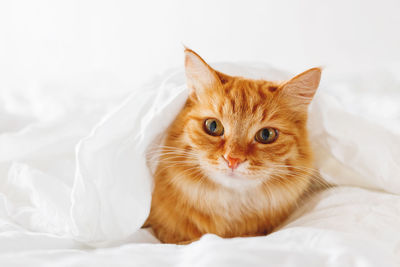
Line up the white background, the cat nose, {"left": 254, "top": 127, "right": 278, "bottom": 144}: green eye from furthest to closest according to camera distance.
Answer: the white background
{"left": 254, "top": 127, "right": 278, "bottom": 144}: green eye
the cat nose

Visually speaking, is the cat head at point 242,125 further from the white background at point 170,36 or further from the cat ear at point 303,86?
the white background at point 170,36

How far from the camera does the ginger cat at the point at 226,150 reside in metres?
1.28

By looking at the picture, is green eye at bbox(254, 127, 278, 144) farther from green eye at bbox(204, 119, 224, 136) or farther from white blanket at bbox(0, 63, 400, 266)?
white blanket at bbox(0, 63, 400, 266)

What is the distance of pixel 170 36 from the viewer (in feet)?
10.3

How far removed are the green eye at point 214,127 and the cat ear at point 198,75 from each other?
0.40 ft


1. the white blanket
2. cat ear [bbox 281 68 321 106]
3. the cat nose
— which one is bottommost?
the white blanket

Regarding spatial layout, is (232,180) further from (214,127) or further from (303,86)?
(303,86)

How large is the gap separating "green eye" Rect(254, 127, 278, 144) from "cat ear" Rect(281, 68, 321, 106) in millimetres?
141

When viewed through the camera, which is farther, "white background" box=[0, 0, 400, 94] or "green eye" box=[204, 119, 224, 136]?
"white background" box=[0, 0, 400, 94]

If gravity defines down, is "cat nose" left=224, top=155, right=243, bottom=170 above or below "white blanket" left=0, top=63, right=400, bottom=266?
above

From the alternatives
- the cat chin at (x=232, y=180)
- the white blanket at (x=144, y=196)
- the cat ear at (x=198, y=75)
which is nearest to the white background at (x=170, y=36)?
the white blanket at (x=144, y=196)

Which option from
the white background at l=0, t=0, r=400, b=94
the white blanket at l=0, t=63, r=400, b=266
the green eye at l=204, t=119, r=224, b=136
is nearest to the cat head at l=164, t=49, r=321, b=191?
the green eye at l=204, t=119, r=224, b=136

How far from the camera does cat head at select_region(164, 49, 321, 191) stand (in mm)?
1243

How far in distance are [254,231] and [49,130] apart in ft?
3.34
